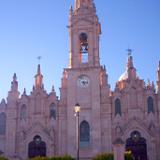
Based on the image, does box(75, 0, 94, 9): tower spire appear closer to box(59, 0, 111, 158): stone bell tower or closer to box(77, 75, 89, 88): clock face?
box(59, 0, 111, 158): stone bell tower

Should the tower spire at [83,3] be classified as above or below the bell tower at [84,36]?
above

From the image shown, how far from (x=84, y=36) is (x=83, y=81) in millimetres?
6653

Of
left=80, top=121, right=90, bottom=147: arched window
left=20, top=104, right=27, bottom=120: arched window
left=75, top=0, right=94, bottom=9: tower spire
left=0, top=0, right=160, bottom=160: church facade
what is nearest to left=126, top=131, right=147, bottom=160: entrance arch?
left=0, top=0, right=160, bottom=160: church facade

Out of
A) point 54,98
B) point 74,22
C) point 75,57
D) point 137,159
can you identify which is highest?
point 74,22

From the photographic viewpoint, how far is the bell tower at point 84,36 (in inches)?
2157

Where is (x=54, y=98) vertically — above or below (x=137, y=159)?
above

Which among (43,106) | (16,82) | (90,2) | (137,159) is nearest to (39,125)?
(43,106)

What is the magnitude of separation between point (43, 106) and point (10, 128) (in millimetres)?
5114

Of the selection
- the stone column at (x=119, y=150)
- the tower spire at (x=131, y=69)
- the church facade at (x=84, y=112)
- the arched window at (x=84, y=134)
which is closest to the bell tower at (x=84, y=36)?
the church facade at (x=84, y=112)

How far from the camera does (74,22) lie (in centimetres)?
5666

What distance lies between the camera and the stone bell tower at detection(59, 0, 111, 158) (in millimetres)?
51344

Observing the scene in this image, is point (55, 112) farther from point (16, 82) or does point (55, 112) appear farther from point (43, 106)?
point (16, 82)

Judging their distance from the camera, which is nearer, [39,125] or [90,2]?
[39,125]

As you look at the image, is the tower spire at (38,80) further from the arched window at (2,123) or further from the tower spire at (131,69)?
the tower spire at (131,69)
